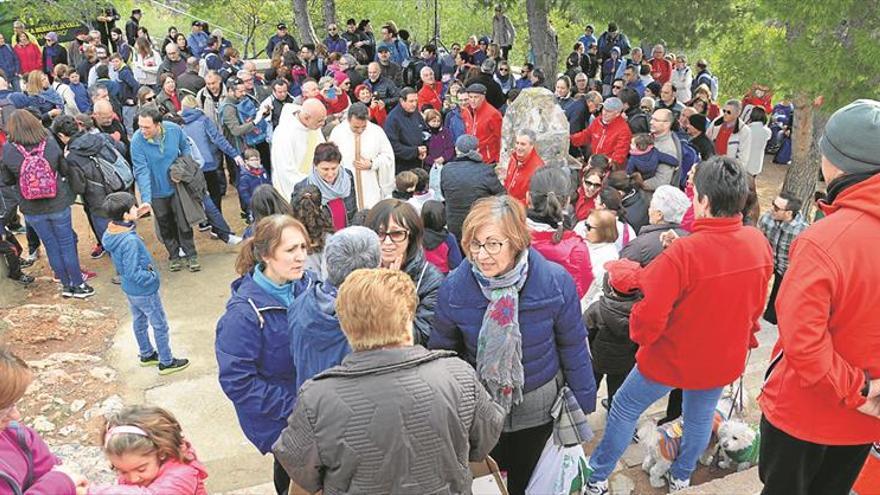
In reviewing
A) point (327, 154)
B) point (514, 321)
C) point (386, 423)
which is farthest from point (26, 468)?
point (327, 154)

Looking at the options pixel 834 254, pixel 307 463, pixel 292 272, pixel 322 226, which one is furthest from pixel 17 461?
pixel 834 254

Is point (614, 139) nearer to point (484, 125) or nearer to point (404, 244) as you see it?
point (484, 125)

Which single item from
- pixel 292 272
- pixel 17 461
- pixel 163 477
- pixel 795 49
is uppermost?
pixel 795 49

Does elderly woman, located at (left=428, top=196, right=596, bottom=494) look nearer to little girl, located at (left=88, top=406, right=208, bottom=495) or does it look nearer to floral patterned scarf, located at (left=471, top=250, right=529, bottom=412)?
floral patterned scarf, located at (left=471, top=250, right=529, bottom=412)

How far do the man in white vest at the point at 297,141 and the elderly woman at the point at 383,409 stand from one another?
4.44 meters

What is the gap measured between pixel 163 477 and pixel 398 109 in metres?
6.28

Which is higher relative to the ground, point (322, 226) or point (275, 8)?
point (275, 8)

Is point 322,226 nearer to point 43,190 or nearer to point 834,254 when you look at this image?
point 834,254

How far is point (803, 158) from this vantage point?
8688 mm

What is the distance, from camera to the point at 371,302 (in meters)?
2.23

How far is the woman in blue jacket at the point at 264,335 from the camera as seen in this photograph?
317 centimetres

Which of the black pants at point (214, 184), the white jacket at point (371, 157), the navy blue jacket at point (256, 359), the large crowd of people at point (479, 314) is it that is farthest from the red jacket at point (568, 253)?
the black pants at point (214, 184)

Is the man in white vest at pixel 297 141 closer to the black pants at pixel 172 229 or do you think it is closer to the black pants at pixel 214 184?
the black pants at pixel 172 229

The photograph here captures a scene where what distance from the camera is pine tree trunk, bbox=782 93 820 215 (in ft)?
28.1
